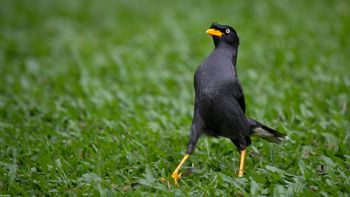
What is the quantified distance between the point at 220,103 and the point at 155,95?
9.89 ft

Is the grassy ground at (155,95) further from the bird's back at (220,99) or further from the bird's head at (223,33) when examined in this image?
the bird's head at (223,33)

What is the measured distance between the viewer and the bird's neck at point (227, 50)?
16.0 ft

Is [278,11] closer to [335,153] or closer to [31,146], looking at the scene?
[335,153]

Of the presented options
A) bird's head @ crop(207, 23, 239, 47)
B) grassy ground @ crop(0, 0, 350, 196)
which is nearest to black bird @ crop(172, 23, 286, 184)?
bird's head @ crop(207, 23, 239, 47)

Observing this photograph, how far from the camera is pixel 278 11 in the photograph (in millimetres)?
11180

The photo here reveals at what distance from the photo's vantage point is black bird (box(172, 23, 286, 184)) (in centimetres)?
459

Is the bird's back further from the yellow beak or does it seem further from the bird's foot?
the bird's foot

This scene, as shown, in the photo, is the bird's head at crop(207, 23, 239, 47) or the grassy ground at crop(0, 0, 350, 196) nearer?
the grassy ground at crop(0, 0, 350, 196)

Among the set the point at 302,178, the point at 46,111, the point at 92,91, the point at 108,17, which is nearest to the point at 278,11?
the point at 108,17

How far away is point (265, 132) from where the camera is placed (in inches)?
198

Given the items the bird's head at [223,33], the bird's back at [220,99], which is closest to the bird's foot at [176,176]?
the bird's back at [220,99]

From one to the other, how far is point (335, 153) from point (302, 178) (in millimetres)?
925

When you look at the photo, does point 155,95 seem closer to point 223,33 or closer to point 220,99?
point 223,33

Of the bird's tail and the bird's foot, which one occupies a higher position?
the bird's tail
